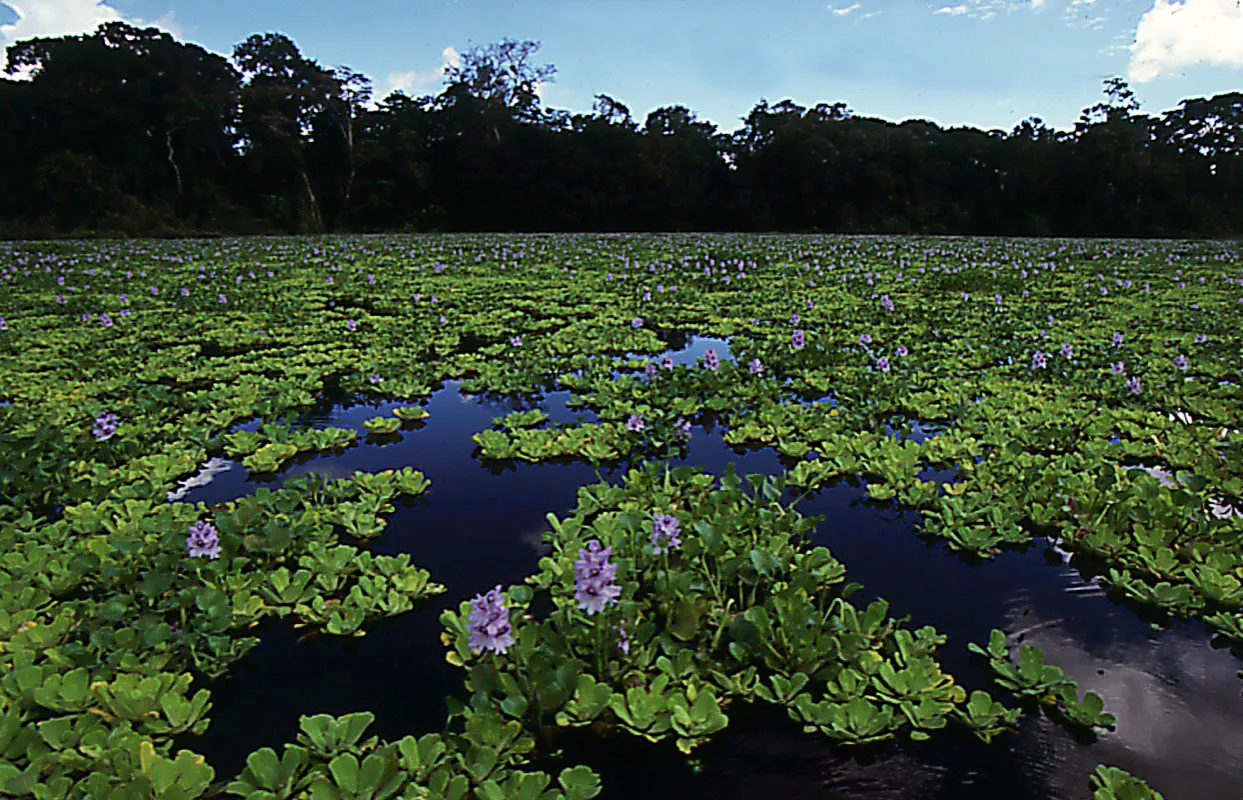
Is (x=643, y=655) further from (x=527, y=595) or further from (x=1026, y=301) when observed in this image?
(x=1026, y=301)

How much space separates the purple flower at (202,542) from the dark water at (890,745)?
1.17 ft

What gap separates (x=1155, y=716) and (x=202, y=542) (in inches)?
122

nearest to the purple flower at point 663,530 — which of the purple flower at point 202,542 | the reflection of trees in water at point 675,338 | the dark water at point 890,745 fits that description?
the dark water at point 890,745

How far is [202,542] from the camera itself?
2371 mm

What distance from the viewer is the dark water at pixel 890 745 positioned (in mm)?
1740

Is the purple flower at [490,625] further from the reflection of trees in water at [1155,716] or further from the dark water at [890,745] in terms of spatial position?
the reflection of trees in water at [1155,716]

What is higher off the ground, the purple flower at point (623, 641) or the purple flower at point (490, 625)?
the purple flower at point (490, 625)

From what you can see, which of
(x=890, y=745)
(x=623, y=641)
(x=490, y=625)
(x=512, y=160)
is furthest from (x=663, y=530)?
(x=512, y=160)

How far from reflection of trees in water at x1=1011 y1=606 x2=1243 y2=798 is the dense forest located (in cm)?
3715

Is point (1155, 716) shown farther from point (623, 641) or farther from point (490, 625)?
point (490, 625)

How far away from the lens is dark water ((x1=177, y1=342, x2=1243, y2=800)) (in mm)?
1740

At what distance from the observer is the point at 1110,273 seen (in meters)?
12.4

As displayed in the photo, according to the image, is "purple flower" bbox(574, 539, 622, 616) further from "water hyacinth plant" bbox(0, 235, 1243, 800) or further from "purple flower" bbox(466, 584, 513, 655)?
"purple flower" bbox(466, 584, 513, 655)

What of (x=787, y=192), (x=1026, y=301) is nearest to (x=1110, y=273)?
(x=1026, y=301)
